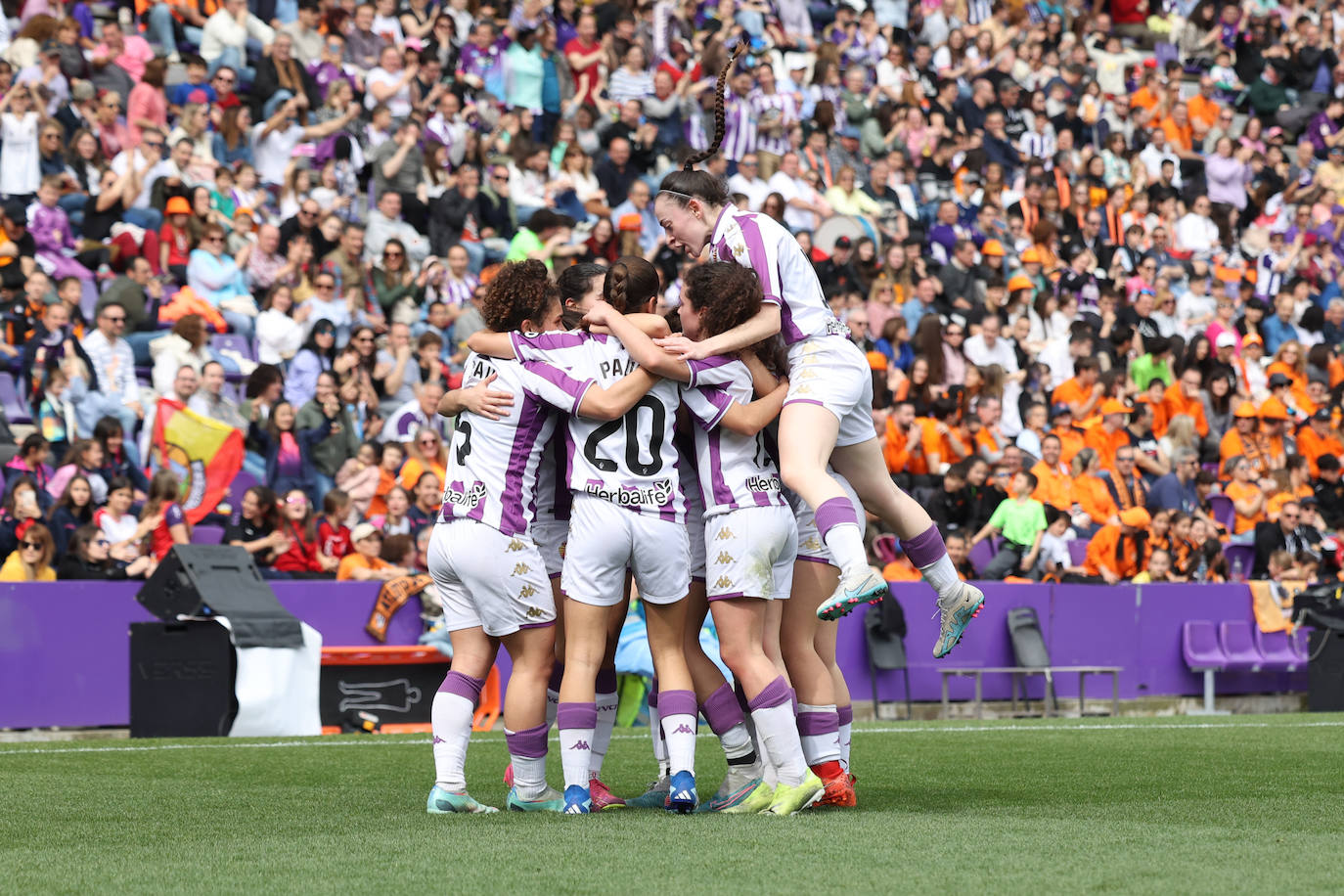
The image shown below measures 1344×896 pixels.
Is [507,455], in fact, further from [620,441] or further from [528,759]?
[528,759]

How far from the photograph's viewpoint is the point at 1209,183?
941 inches

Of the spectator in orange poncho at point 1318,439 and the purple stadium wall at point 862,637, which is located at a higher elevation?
the spectator in orange poncho at point 1318,439

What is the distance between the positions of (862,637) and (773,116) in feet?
25.3

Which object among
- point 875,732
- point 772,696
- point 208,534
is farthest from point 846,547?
point 208,534

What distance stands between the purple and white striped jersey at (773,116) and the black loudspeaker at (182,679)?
11.0 meters

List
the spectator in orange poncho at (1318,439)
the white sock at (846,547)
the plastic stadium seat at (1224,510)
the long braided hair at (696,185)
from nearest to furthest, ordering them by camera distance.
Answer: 1. the white sock at (846,547)
2. the long braided hair at (696,185)
3. the plastic stadium seat at (1224,510)
4. the spectator in orange poncho at (1318,439)

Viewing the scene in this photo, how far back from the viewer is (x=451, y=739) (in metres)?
6.31

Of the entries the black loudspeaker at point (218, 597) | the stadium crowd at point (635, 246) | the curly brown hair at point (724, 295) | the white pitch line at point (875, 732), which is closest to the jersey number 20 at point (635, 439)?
the curly brown hair at point (724, 295)

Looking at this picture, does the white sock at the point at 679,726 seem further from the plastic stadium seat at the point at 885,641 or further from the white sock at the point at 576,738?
the plastic stadium seat at the point at 885,641

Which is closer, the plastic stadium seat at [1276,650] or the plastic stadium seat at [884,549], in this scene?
the plastic stadium seat at [884,549]

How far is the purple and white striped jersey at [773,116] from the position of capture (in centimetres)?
1995

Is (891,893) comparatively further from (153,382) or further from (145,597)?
(153,382)

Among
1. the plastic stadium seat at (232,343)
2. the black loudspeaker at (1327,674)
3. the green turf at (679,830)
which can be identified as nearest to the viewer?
the green turf at (679,830)

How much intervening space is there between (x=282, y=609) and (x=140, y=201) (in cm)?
563
